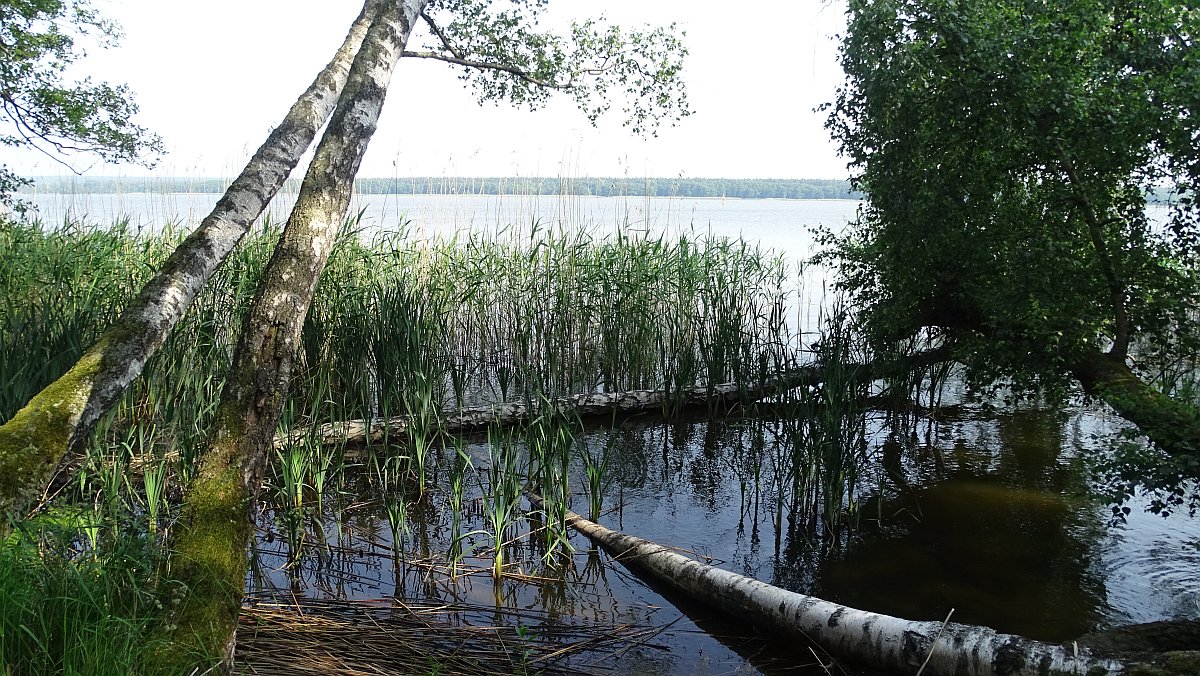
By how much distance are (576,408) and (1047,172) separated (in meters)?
3.11

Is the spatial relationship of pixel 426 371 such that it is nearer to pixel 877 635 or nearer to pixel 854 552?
pixel 854 552

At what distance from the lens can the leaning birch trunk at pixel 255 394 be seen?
8.29 feet

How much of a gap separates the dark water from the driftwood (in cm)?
27

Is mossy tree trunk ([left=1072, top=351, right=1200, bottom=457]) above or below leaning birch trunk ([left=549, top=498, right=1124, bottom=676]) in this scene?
above

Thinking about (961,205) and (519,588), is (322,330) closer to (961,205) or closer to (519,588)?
(519,588)

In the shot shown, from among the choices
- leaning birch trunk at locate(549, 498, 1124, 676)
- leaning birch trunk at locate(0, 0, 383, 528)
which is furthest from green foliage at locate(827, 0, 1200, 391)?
leaning birch trunk at locate(0, 0, 383, 528)

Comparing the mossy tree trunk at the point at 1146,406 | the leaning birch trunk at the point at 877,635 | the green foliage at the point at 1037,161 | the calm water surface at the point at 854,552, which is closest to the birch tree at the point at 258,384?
the calm water surface at the point at 854,552

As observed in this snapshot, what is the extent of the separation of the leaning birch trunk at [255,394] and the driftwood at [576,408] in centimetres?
109

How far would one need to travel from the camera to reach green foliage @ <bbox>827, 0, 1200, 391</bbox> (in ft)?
12.7

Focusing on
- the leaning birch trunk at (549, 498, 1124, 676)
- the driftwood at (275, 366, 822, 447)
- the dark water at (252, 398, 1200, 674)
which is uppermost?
the driftwood at (275, 366, 822, 447)

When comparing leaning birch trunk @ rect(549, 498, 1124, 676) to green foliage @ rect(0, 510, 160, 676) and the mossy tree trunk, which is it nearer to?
the mossy tree trunk

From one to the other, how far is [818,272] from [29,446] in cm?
1531

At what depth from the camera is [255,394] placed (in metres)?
3.00

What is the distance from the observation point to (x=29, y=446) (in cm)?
274
